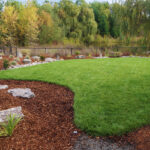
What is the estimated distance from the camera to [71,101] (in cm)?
407

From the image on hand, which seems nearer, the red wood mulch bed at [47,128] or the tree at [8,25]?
the red wood mulch bed at [47,128]

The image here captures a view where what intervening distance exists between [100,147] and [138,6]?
26.2 ft

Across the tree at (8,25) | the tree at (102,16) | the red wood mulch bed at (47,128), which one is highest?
the tree at (102,16)

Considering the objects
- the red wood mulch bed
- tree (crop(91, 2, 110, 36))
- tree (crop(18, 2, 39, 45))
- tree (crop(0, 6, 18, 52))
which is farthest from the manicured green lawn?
tree (crop(91, 2, 110, 36))

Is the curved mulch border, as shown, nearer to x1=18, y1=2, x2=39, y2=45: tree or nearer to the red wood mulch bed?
the red wood mulch bed

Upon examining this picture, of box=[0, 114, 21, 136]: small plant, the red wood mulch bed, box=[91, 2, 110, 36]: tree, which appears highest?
box=[91, 2, 110, 36]: tree

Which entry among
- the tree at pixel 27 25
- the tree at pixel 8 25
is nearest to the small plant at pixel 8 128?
the tree at pixel 8 25

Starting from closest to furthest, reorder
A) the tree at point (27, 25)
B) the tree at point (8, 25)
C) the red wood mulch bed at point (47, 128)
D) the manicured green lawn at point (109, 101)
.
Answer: the red wood mulch bed at point (47, 128) → the manicured green lawn at point (109, 101) → the tree at point (8, 25) → the tree at point (27, 25)

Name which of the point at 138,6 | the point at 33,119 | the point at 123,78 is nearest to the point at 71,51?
the point at 138,6

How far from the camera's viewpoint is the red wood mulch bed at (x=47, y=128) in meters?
2.39

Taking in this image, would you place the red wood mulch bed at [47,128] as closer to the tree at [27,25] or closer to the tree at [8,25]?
the tree at [8,25]

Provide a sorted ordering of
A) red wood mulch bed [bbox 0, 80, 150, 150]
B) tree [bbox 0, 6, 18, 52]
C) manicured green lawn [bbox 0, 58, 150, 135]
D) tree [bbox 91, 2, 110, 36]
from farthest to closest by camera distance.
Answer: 1. tree [bbox 91, 2, 110, 36]
2. tree [bbox 0, 6, 18, 52]
3. manicured green lawn [bbox 0, 58, 150, 135]
4. red wood mulch bed [bbox 0, 80, 150, 150]

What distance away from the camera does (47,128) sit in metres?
2.88

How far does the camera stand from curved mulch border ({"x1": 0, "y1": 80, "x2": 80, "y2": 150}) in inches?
94.8
